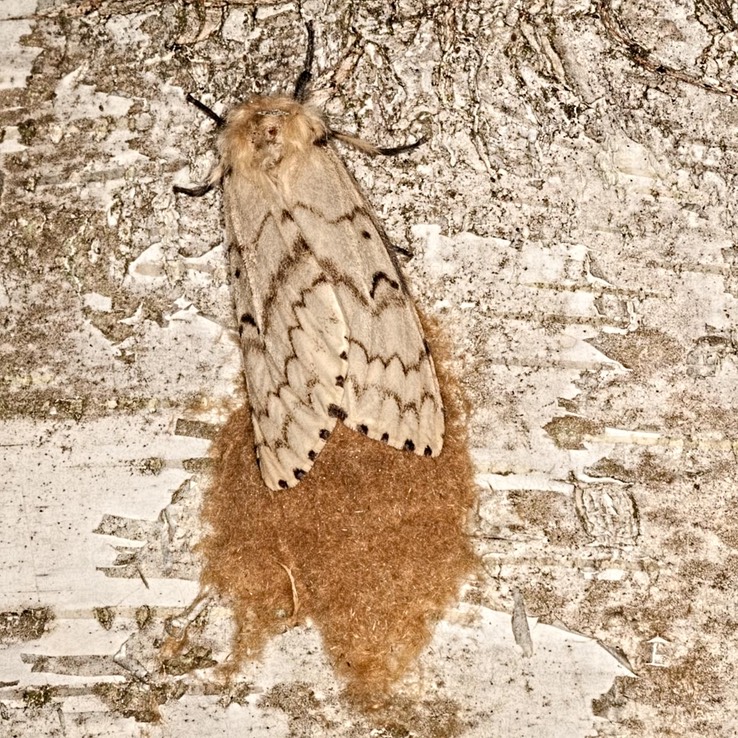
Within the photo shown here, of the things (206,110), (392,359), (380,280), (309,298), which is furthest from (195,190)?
(392,359)

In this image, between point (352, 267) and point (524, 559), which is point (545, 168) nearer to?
point (352, 267)

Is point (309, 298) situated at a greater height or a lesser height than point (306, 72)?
lesser

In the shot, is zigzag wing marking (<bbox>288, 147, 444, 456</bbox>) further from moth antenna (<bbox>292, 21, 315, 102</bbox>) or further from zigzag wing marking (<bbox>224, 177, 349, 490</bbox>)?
moth antenna (<bbox>292, 21, 315, 102</bbox>)

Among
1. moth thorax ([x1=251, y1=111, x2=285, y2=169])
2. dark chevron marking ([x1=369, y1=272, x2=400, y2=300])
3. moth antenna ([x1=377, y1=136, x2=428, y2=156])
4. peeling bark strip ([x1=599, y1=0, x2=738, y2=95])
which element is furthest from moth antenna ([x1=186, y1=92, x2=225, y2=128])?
peeling bark strip ([x1=599, y1=0, x2=738, y2=95])

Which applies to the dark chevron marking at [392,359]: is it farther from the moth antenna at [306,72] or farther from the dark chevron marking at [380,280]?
the moth antenna at [306,72]

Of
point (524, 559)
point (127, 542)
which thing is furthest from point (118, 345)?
point (524, 559)

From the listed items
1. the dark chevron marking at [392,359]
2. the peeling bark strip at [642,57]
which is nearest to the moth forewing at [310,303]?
the dark chevron marking at [392,359]

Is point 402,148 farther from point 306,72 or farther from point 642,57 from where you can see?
point 642,57
